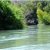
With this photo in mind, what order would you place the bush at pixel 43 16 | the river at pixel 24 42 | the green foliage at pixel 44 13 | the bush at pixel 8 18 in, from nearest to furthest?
the river at pixel 24 42 → the bush at pixel 8 18 → the bush at pixel 43 16 → the green foliage at pixel 44 13

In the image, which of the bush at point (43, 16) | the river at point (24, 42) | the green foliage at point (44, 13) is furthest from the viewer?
the green foliage at point (44, 13)

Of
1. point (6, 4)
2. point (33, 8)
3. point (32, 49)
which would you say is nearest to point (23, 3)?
point (33, 8)

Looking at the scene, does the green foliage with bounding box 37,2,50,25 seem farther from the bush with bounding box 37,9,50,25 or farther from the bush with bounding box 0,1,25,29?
the bush with bounding box 0,1,25,29

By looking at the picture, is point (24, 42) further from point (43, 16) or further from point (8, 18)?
point (43, 16)

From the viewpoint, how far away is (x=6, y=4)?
89.2 feet

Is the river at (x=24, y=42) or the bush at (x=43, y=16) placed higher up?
the river at (x=24, y=42)

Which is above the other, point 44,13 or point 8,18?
point 8,18

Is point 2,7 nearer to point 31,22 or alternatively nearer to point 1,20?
point 1,20

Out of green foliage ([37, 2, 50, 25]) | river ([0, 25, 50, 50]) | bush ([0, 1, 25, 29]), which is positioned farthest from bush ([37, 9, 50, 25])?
river ([0, 25, 50, 50])

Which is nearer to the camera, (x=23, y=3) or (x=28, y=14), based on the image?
(x=28, y=14)

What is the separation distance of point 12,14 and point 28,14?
2230 centimetres

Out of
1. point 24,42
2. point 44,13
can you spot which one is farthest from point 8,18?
point 44,13

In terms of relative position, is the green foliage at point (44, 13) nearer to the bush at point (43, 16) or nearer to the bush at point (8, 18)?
the bush at point (43, 16)

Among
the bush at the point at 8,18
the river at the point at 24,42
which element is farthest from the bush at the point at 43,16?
the river at the point at 24,42
